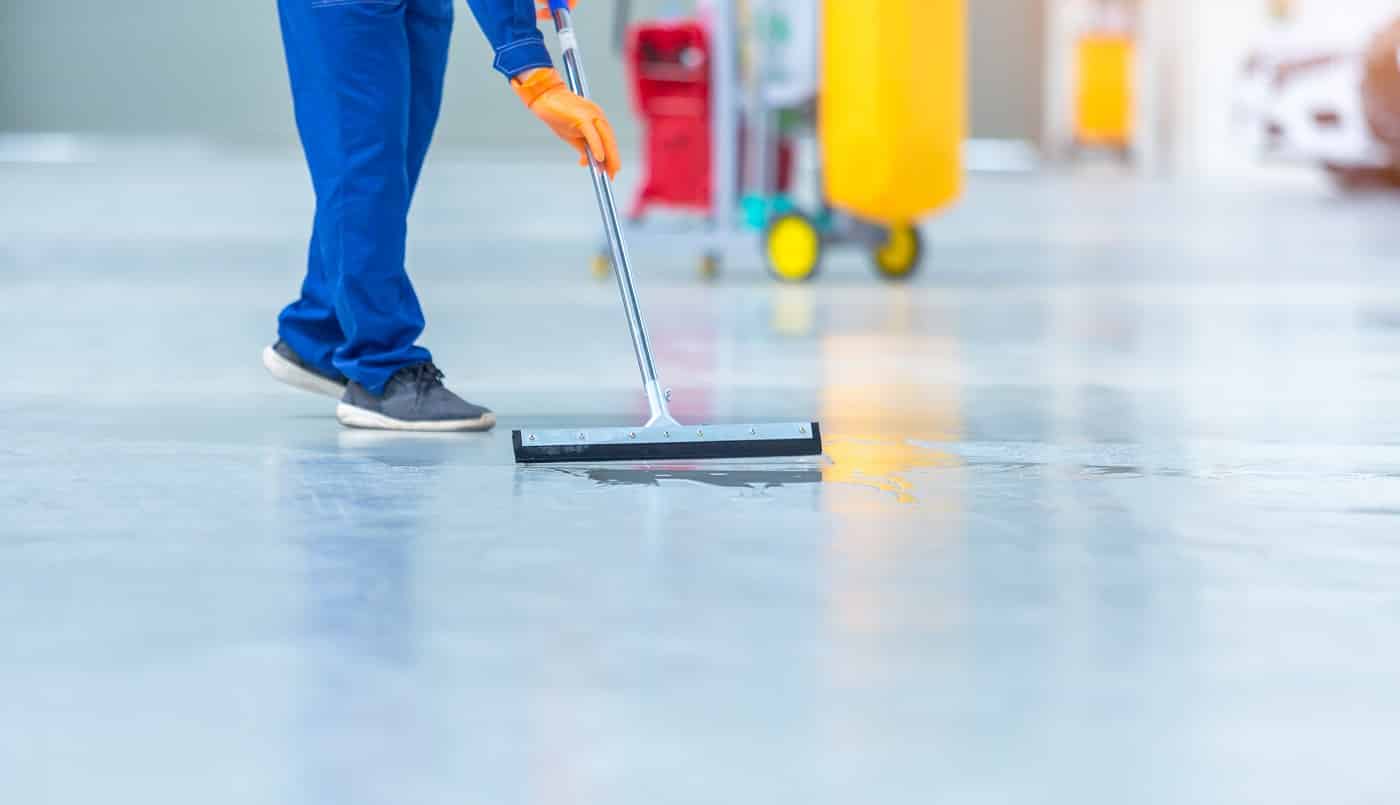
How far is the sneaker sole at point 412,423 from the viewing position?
9.29ft

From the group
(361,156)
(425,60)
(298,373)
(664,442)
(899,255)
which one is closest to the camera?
(664,442)

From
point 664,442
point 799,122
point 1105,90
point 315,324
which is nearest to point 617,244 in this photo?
point 664,442

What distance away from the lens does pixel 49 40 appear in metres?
23.2

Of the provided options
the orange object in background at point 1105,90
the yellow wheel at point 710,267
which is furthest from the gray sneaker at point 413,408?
the orange object in background at point 1105,90

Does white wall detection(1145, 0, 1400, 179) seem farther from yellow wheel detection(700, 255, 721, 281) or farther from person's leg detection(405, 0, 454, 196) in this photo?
person's leg detection(405, 0, 454, 196)

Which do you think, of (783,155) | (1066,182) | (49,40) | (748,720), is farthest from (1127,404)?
(49,40)

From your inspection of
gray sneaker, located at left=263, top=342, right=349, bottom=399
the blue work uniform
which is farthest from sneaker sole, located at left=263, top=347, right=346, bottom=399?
the blue work uniform

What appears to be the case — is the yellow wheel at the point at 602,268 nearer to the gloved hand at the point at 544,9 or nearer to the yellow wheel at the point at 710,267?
the yellow wheel at the point at 710,267

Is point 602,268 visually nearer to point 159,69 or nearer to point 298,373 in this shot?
point 298,373

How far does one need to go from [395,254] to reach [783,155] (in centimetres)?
361

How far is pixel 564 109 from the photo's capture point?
8.56 ft

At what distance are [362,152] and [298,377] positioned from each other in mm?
392

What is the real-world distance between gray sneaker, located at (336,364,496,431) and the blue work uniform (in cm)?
2

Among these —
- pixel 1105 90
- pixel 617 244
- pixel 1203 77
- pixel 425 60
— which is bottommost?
pixel 1105 90
